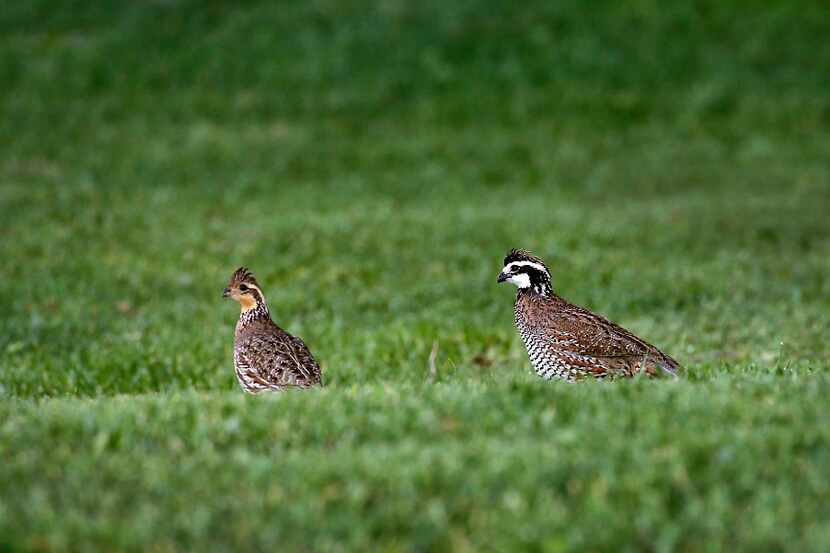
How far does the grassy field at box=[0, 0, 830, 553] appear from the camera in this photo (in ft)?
22.0

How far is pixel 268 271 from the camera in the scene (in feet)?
61.6

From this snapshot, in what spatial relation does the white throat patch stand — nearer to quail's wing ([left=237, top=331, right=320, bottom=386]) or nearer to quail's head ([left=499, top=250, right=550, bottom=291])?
quail's head ([left=499, top=250, right=550, bottom=291])

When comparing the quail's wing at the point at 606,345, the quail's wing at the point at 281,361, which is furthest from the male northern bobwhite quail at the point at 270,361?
the quail's wing at the point at 606,345

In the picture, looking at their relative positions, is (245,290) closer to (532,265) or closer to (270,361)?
(270,361)

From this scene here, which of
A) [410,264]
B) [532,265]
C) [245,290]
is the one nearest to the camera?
[532,265]

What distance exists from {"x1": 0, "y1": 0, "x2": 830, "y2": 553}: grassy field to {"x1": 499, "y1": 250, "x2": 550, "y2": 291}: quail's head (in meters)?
0.88

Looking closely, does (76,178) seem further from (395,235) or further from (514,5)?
(514,5)

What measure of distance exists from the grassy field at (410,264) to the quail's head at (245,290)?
1335 millimetres

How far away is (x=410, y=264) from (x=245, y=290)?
751 cm

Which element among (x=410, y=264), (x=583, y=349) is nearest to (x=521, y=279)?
(x=583, y=349)

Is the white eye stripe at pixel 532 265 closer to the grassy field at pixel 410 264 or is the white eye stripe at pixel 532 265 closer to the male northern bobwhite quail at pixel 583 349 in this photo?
the male northern bobwhite quail at pixel 583 349

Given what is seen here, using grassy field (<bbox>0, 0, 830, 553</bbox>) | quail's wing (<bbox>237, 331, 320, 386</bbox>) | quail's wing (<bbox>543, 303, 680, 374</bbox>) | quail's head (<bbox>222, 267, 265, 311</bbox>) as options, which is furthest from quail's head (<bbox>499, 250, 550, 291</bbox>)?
quail's head (<bbox>222, 267, 265, 311</bbox>)

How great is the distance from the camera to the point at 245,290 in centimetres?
1172

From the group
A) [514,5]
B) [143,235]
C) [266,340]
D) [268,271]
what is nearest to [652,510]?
[266,340]
